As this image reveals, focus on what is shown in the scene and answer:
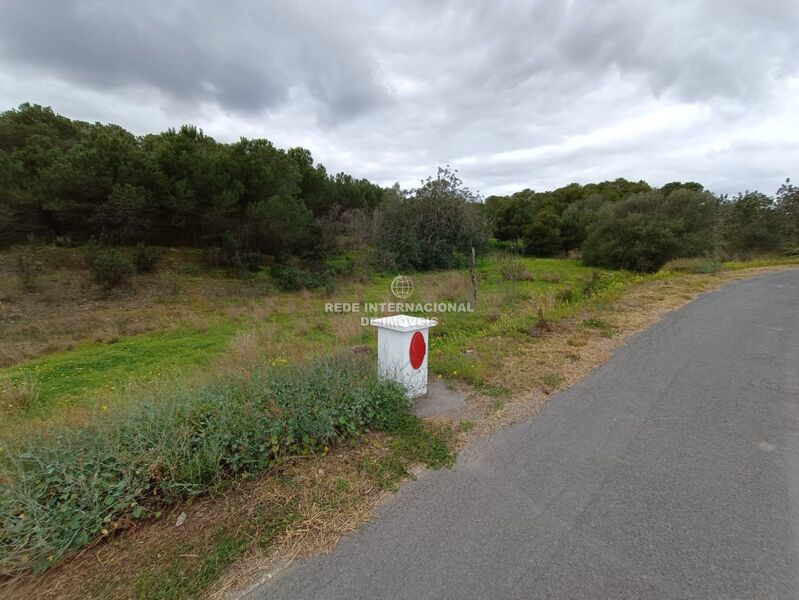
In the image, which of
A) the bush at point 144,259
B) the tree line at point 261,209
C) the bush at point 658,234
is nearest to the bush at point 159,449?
the tree line at point 261,209

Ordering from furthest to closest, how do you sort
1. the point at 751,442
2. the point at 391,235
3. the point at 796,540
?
the point at 391,235 < the point at 751,442 < the point at 796,540

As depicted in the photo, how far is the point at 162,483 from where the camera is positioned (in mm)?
1980

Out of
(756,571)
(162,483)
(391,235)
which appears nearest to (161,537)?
(162,483)

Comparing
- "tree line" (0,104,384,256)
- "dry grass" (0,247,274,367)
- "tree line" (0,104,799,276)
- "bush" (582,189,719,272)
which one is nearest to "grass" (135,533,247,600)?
"dry grass" (0,247,274,367)

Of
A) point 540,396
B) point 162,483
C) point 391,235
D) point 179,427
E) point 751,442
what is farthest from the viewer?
point 391,235

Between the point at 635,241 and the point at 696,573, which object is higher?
the point at 635,241

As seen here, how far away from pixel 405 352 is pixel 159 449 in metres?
1.99

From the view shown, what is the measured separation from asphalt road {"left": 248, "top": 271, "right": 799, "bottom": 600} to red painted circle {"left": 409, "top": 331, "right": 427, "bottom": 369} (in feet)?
3.26

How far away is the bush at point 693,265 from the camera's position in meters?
14.2

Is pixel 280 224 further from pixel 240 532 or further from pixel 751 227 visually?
pixel 751 227

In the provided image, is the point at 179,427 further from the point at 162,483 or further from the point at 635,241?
the point at 635,241

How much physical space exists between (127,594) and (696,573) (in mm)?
2604

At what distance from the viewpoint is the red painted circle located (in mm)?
3296

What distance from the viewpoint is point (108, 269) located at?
11148 mm
